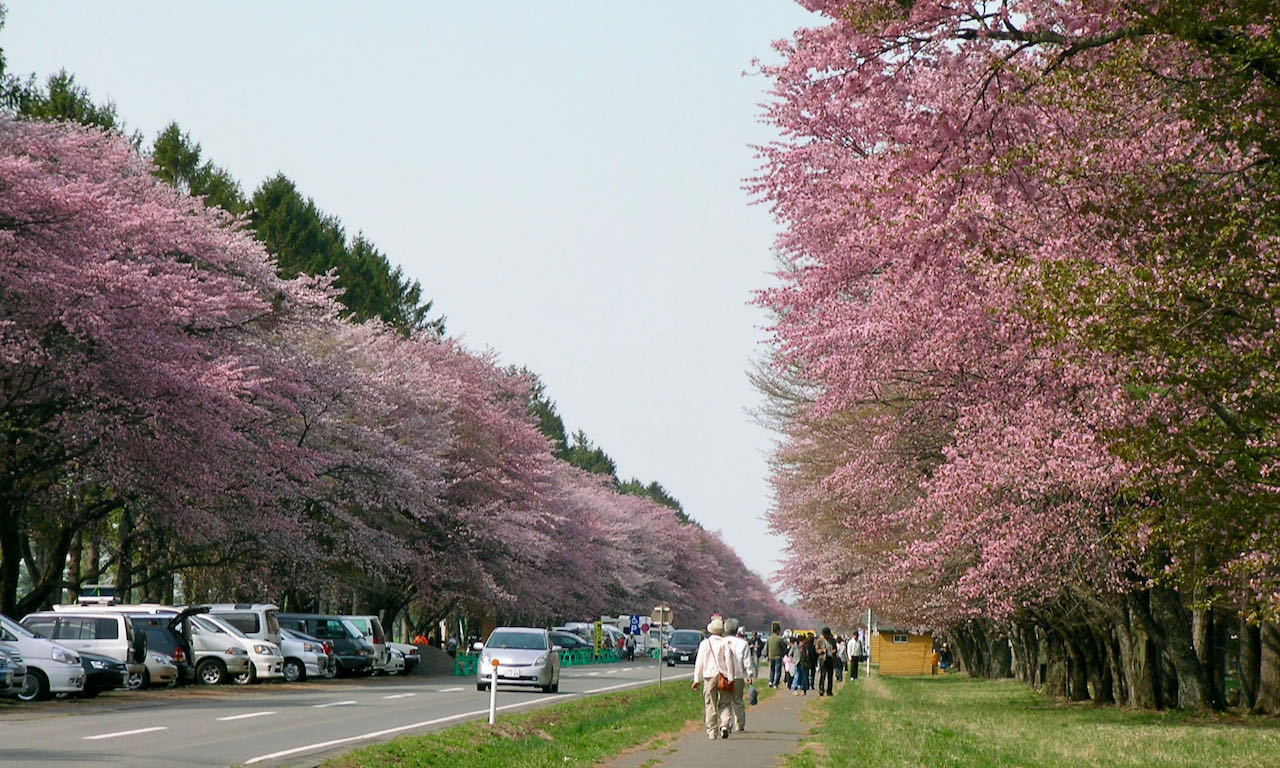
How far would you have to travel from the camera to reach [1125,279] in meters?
14.6

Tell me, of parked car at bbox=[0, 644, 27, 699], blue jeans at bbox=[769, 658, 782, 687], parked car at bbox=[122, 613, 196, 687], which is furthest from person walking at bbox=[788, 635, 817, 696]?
parked car at bbox=[0, 644, 27, 699]

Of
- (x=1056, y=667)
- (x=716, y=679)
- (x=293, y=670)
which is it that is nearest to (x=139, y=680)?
(x=293, y=670)

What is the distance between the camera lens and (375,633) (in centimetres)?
4762

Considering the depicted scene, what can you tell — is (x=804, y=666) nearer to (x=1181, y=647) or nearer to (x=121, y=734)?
(x=1181, y=647)

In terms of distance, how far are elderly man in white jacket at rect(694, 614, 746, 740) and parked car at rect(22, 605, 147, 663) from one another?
47.2 ft

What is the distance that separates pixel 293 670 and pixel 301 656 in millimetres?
410

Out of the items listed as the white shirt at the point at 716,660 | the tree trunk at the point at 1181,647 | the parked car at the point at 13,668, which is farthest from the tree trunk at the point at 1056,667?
the parked car at the point at 13,668

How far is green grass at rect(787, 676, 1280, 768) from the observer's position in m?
17.1

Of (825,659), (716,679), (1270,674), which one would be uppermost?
(825,659)

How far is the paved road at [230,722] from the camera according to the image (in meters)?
15.3

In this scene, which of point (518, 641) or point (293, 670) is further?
point (293, 670)

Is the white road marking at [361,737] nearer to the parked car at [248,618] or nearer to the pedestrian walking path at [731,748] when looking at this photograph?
the pedestrian walking path at [731,748]

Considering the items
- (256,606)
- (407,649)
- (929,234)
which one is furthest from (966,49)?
(407,649)

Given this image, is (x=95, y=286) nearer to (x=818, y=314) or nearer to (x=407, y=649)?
(x=818, y=314)
